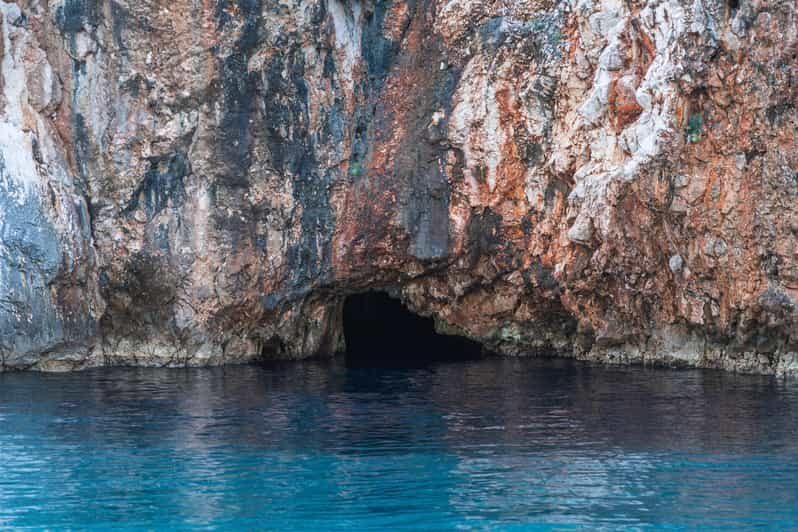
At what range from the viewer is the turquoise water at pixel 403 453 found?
1307 centimetres

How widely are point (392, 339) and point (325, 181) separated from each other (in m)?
9.53

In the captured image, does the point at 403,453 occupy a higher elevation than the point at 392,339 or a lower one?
lower

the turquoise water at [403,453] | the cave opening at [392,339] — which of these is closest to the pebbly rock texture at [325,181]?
the cave opening at [392,339]

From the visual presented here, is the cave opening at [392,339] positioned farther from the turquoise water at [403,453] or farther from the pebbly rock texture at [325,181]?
the turquoise water at [403,453]

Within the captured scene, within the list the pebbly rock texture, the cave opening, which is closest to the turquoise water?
the pebbly rock texture

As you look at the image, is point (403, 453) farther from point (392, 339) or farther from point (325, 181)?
point (392, 339)

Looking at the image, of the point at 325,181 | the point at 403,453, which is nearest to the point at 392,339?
the point at 325,181

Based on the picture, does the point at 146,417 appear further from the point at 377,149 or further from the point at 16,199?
the point at 377,149

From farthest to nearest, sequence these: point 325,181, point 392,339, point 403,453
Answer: point 392,339, point 325,181, point 403,453

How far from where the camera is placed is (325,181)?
2856cm

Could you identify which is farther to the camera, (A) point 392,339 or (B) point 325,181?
(A) point 392,339

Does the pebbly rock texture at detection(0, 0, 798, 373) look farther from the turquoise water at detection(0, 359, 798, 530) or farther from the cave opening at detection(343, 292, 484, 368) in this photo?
the turquoise water at detection(0, 359, 798, 530)

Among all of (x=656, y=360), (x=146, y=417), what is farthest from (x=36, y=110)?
(x=656, y=360)

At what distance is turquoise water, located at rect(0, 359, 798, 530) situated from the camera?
1307 cm
